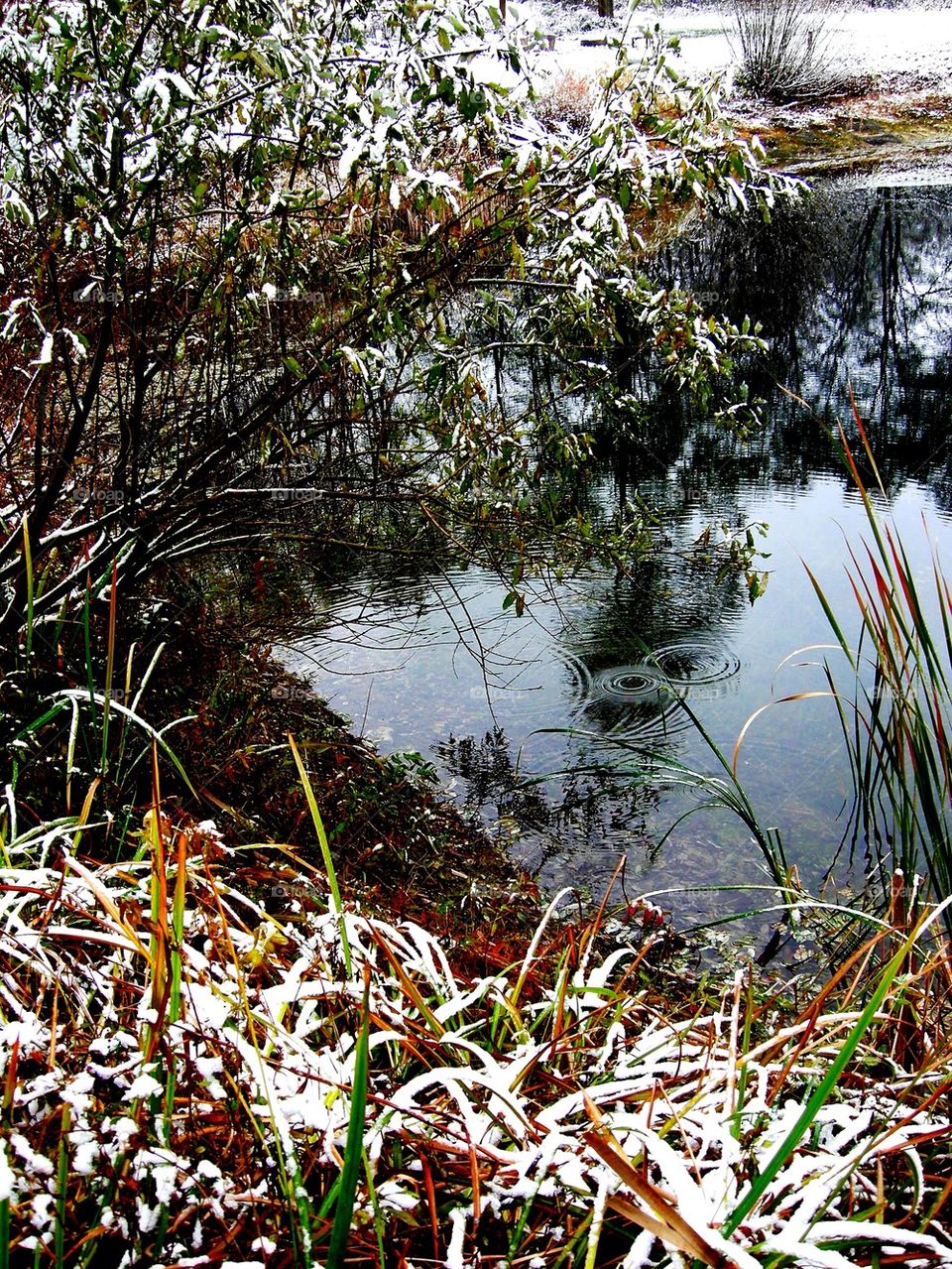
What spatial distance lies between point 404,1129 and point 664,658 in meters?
3.56

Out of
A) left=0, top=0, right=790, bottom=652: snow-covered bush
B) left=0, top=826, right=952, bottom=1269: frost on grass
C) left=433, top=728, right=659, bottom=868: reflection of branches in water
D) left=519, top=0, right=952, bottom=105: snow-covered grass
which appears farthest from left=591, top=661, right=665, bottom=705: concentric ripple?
left=519, top=0, right=952, bottom=105: snow-covered grass

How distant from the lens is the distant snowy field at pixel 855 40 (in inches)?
837

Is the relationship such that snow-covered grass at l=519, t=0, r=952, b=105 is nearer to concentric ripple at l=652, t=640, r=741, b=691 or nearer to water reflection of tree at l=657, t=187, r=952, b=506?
water reflection of tree at l=657, t=187, r=952, b=506

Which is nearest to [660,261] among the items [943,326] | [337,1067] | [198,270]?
[943,326]

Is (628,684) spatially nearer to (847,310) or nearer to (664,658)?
(664,658)

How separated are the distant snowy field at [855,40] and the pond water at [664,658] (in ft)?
49.3

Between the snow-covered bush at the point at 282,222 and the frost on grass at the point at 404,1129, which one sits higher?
the snow-covered bush at the point at 282,222

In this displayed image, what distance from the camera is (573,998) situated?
5.39ft

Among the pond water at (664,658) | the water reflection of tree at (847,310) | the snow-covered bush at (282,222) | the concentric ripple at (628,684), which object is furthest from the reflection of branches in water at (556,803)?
the water reflection of tree at (847,310)

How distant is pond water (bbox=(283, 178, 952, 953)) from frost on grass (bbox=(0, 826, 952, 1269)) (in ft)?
3.69

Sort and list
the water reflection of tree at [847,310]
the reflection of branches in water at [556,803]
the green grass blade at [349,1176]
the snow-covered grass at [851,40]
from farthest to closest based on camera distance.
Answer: the snow-covered grass at [851,40] → the water reflection of tree at [847,310] → the reflection of branches in water at [556,803] → the green grass blade at [349,1176]

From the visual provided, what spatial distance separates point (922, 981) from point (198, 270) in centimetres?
291

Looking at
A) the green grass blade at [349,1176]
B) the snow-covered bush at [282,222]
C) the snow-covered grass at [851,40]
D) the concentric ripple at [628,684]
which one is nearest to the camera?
the green grass blade at [349,1176]

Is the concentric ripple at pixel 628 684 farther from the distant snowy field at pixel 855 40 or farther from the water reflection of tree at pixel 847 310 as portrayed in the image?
the distant snowy field at pixel 855 40
